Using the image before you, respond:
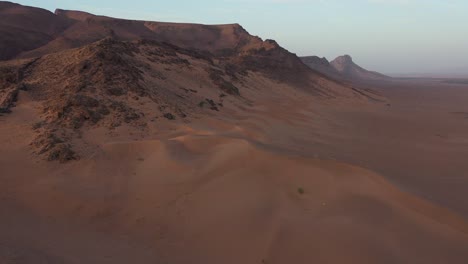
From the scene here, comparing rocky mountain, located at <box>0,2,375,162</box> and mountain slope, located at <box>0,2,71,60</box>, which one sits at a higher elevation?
mountain slope, located at <box>0,2,71,60</box>

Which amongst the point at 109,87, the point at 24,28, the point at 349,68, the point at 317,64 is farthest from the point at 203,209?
the point at 349,68

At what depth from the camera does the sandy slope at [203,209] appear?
4.30 metres

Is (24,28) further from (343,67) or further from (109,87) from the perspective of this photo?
(343,67)

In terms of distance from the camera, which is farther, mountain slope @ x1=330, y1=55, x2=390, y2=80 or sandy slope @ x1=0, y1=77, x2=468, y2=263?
mountain slope @ x1=330, y1=55, x2=390, y2=80

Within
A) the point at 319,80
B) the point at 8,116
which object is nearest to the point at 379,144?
the point at 8,116

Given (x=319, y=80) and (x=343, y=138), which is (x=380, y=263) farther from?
(x=319, y=80)

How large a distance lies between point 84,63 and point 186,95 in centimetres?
336

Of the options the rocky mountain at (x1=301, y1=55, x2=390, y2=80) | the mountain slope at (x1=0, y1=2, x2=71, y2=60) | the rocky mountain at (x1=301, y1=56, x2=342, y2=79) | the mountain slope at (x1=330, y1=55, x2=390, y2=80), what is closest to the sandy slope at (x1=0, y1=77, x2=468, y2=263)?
the mountain slope at (x1=0, y1=2, x2=71, y2=60)

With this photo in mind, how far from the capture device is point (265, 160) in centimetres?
664

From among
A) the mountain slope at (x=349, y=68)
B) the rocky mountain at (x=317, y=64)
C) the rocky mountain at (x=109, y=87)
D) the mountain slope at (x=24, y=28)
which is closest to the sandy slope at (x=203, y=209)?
the rocky mountain at (x=109, y=87)

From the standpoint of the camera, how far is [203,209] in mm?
5293

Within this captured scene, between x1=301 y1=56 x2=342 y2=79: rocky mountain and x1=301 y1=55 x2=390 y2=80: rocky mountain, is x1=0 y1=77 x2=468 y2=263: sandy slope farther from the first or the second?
x1=301 y1=55 x2=390 y2=80: rocky mountain

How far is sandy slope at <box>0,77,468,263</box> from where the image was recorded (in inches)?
169

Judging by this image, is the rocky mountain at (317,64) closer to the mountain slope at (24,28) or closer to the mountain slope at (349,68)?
the mountain slope at (349,68)
